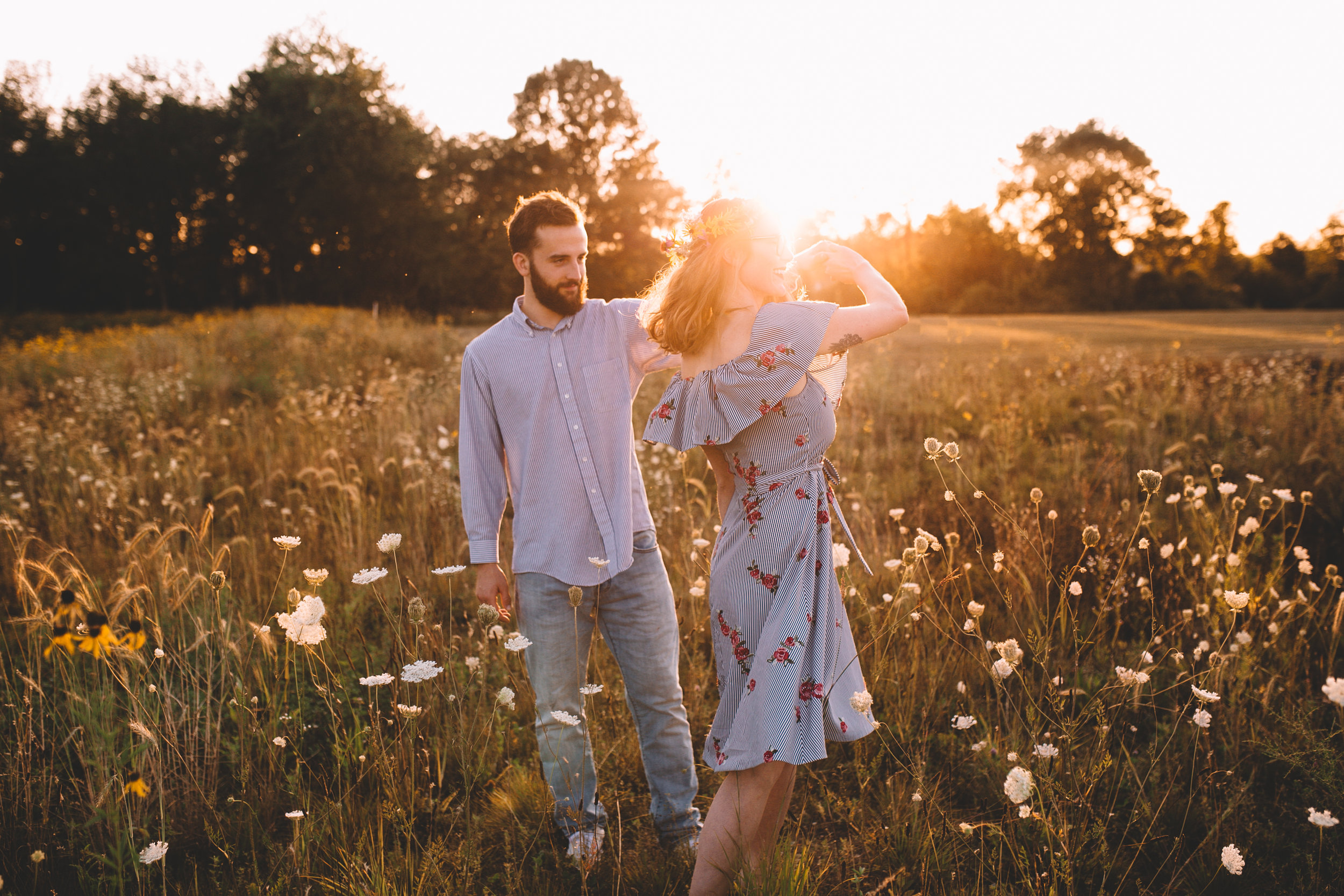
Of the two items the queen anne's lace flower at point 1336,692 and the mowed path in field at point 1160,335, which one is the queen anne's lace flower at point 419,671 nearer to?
the queen anne's lace flower at point 1336,692

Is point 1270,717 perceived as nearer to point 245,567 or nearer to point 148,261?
point 245,567

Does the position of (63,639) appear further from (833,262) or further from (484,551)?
(833,262)

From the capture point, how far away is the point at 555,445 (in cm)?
271

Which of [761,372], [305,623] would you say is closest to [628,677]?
[305,623]

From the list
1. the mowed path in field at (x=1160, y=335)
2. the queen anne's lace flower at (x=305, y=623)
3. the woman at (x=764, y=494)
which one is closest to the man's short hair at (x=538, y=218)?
the woman at (x=764, y=494)

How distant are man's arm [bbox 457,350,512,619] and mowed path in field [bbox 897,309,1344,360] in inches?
418

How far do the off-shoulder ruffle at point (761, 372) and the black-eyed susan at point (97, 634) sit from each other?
1.38 metres

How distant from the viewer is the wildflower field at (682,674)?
2.36 m

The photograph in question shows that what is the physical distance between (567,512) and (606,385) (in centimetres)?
51

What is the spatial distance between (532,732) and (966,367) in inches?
316

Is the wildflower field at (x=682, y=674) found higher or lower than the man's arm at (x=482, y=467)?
lower

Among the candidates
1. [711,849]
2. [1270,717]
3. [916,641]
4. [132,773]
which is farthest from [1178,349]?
[132,773]

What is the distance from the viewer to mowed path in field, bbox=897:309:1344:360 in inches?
450

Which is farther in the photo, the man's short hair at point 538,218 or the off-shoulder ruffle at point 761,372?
the man's short hair at point 538,218
